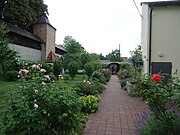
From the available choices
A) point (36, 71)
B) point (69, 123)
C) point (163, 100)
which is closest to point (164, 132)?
point (163, 100)

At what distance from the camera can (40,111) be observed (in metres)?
3.43

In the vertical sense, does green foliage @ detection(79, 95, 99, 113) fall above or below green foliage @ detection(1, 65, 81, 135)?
below

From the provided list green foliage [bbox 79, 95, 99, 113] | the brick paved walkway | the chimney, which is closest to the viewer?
the brick paved walkway

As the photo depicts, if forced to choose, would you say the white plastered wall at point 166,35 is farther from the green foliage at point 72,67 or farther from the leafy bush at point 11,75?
the leafy bush at point 11,75

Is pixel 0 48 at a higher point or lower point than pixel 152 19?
lower

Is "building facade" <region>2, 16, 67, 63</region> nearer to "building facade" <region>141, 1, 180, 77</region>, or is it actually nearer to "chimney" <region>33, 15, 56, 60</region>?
"chimney" <region>33, 15, 56, 60</region>

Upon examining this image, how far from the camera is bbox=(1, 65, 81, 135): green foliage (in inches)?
131

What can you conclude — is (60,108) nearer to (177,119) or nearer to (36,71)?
(36,71)

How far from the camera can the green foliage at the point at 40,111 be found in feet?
10.9

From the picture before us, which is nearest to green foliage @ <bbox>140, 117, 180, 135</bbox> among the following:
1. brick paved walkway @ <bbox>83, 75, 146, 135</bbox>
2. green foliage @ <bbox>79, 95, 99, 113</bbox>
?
brick paved walkway @ <bbox>83, 75, 146, 135</bbox>

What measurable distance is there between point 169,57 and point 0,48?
895 cm

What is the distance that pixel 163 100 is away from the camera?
3.62 m

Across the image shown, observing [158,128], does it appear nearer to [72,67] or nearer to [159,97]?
[159,97]

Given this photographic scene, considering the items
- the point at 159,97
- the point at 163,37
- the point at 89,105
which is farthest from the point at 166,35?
the point at 159,97
